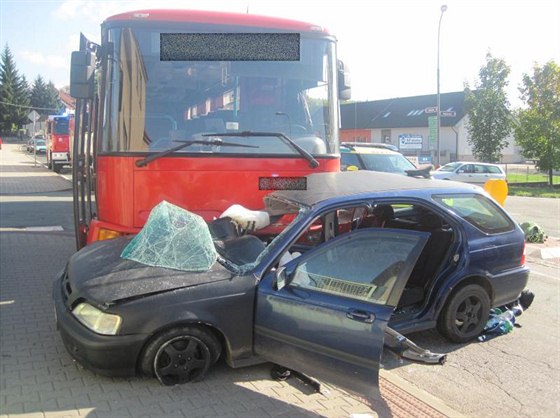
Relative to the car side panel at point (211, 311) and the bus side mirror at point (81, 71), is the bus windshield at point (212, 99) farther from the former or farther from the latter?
the car side panel at point (211, 311)

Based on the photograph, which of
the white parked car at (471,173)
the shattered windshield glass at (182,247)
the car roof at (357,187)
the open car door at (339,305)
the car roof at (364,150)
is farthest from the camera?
the white parked car at (471,173)

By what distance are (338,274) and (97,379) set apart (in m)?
1.88

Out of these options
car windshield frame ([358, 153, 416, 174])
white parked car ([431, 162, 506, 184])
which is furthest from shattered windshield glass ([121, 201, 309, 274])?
white parked car ([431, 162, 506, 184])

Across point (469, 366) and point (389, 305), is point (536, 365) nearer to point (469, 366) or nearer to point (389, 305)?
point (469, 366)

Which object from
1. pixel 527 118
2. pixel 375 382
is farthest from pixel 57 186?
pixel 527 118

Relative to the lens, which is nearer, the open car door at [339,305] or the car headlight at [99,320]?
the open car door at [339,305]

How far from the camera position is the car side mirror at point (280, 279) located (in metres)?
3.62

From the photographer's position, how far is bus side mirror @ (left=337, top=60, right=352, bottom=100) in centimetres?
570

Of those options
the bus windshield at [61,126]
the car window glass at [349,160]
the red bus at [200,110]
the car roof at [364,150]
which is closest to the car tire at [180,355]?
the red bus at [200,110]

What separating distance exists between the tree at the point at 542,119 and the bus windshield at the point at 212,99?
2878cm

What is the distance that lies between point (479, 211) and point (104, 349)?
3599 mm

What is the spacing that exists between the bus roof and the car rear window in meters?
2.14

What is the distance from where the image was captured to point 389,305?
334 centimetres

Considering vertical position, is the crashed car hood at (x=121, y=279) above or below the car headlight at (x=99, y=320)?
above
